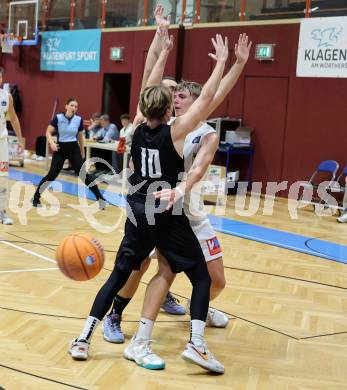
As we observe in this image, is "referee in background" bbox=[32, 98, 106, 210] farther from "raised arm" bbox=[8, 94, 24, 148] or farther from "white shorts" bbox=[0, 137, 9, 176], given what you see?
"white shorts" bbox=[0, 137, 9, 176]

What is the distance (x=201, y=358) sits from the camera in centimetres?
405

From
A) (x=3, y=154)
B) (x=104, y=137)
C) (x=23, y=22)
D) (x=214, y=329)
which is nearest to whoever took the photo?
(x=214, y=329)

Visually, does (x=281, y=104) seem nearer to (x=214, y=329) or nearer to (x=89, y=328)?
(x=214, y=329)

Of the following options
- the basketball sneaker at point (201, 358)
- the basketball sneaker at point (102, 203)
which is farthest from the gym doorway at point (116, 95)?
the basketball sneaker at point (201, 358)

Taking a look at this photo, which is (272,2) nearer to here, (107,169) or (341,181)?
(341,181)

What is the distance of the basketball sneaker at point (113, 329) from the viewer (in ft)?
14.9

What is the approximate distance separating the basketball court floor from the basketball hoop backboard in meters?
11.6

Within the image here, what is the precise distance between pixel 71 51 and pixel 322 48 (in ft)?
27.4

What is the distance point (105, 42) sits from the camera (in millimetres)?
17312

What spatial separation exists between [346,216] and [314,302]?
5.42 meters

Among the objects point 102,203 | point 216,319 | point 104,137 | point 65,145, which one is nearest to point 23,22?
point 104,137

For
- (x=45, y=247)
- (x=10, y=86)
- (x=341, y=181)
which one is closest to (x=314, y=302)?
(x=45, y=247)

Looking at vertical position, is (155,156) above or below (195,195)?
above

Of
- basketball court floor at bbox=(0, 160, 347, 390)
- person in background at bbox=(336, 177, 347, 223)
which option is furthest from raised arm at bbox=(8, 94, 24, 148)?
person in background at bbox=(336, 177, 347, 223)
